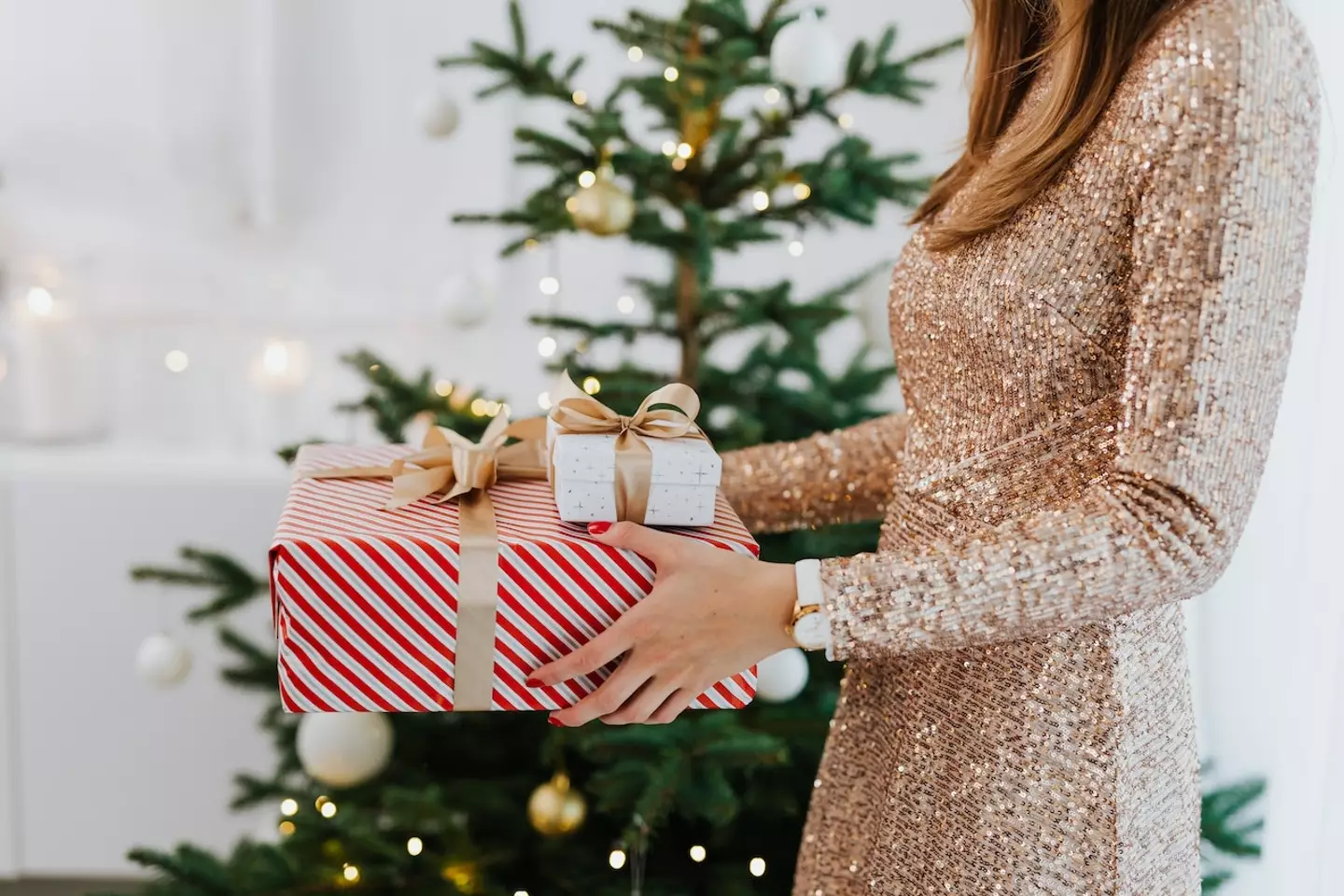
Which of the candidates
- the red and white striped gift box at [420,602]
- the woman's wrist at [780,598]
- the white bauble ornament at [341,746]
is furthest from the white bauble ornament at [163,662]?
the woman's wrist at [780,598]

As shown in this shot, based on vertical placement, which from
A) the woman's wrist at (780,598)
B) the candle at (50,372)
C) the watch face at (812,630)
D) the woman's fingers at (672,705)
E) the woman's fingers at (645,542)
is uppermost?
the candle at (50,372)

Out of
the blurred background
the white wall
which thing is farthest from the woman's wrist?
the white wall

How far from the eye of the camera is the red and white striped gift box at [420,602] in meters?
0.75

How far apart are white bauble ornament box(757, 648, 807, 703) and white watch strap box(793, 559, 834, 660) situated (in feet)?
1.73

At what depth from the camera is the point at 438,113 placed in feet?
5.24

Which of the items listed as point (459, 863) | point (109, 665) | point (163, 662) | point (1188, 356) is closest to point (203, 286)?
point (109, 665)

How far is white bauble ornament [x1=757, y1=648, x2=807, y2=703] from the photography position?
1.29 metres

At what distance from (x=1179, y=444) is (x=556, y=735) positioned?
102cm

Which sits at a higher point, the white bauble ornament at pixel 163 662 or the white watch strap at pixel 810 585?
the white watch strap at pixel 810 585

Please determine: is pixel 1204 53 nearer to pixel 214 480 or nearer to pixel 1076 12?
pixel 1076 12

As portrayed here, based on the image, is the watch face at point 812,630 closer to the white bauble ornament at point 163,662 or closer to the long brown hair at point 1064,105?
the long brown hair at point 1064,105

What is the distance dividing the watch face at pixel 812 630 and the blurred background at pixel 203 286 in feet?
4.92

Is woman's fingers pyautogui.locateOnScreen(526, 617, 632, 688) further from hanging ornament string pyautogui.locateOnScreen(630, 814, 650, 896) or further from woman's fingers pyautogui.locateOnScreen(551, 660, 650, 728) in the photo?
hanging ornament string pyautogui.locateOnScreen(630, 814, 650, 896)

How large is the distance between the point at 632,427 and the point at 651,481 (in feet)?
0.18
